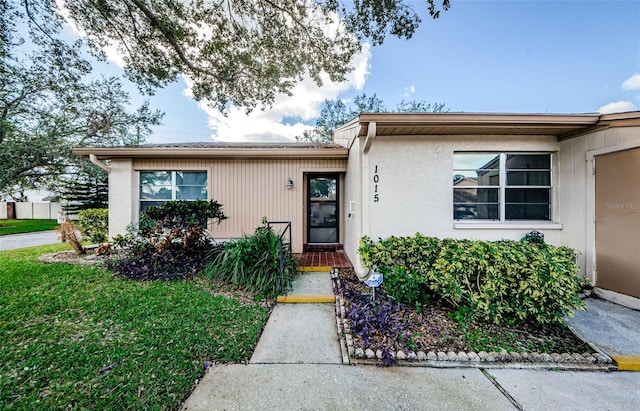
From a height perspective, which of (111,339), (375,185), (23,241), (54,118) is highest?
(54,118)

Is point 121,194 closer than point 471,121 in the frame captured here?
No

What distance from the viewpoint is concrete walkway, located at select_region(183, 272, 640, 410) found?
193cm

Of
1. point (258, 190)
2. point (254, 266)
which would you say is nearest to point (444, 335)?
→ point (254, 266)

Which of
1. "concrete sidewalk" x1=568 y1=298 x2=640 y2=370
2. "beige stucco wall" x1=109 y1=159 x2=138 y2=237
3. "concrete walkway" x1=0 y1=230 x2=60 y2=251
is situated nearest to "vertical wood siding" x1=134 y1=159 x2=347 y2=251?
"beige stucco wall" x1=109 y1=159 x2=138 y2=237

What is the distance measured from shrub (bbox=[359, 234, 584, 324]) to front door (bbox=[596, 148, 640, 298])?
1.31 metres

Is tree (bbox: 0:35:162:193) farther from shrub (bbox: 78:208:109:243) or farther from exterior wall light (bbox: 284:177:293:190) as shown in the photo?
exterior wall light (bbox: 284:177:293:190)

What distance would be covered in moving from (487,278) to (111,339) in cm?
467

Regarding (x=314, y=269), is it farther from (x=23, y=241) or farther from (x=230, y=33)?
(x=23, y=241)

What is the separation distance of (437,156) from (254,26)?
5298mm

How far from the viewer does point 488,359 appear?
246cm

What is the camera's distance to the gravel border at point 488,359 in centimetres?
241

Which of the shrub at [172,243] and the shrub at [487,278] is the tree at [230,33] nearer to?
the shrub at [172,243]

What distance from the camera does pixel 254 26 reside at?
5.66 m

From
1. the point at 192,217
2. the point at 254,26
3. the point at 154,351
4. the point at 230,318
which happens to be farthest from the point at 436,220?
the point at 254,26
